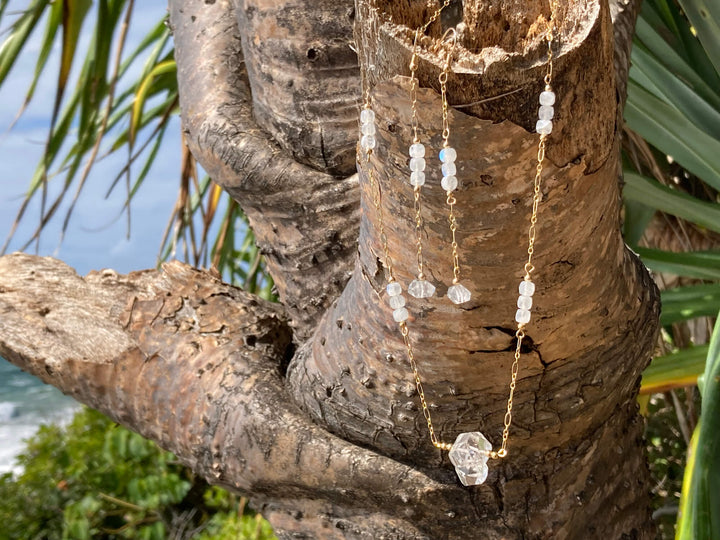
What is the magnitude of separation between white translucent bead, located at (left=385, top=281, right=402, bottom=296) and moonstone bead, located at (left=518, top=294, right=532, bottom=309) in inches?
3.1

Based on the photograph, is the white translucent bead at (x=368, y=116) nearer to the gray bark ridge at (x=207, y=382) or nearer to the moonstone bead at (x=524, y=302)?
the moonstone bead at (x=524, y=302)

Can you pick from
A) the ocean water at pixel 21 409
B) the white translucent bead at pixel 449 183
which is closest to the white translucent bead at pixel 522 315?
the white translucent bead at pixel 449 183

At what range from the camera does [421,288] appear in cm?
52

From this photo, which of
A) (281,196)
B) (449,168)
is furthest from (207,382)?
(449,168)

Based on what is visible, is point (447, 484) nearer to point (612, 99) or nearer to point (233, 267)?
point (612, 99)

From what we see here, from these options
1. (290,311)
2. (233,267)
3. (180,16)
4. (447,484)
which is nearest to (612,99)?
(447,484)

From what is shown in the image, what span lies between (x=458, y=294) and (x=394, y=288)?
47mm

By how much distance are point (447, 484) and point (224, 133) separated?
0.42 metres

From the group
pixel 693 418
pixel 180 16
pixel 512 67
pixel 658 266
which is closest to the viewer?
pixel 512 67

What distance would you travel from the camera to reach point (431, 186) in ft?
1.58

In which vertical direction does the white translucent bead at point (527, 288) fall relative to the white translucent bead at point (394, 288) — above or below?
below

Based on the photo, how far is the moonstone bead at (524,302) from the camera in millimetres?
508

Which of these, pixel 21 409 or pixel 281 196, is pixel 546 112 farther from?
pixel 21 409

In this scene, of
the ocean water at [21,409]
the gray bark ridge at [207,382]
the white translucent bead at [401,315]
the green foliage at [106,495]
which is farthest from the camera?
the ocean water at [21,409]
